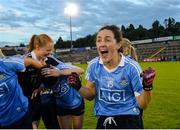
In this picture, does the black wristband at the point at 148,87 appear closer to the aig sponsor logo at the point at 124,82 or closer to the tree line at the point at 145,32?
the aig sponsor logo at the point at 124,82

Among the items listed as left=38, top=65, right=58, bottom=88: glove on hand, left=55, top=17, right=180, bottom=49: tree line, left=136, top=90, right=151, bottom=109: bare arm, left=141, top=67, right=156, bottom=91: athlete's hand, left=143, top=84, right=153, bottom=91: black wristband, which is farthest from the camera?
left=55, top=17, right=180, bottom=49: tree line

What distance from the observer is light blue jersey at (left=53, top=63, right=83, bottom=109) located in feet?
25.2

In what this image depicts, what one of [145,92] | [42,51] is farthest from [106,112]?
[42,51]

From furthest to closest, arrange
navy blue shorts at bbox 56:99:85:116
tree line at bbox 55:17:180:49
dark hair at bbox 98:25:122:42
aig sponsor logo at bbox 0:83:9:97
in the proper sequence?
tree line at bbox 55:17:180:49 < navy blue shorts at bbox 56:99:85:116 < dark hair at bbox 98:25:122:42 < aig sponsor logo at bbox 0:83:9:97

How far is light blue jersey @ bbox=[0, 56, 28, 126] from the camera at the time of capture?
5.59 metres

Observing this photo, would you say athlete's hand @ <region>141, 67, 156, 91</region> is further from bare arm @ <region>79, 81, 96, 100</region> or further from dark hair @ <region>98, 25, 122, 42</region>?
bare arm @ <region>79, 81, 96, 100</region>

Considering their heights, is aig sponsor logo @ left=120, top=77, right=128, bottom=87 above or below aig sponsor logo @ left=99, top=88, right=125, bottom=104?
above

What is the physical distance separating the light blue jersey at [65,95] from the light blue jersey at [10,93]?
1.75 metres

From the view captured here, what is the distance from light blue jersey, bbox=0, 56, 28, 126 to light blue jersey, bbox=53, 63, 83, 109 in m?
1.75

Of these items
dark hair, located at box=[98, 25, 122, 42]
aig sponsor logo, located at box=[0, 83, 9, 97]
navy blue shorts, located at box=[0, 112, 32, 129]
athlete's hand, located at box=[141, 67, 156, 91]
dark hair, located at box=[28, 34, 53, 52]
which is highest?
dark hair, located at box=[98, 25, 122, 42]

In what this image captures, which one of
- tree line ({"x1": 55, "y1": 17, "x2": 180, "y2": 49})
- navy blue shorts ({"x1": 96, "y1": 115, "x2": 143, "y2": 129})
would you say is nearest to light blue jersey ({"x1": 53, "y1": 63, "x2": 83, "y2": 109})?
navy blue shorts ({"x1": 96, "y1": 115, "x2": 143, "y2": 129})

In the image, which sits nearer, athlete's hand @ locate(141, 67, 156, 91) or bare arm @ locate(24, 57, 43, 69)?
athlete's hand @ locate(141, 67, 156, 91)

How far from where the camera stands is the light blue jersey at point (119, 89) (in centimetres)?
557

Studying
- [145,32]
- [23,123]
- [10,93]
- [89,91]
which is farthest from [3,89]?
[145,32]
